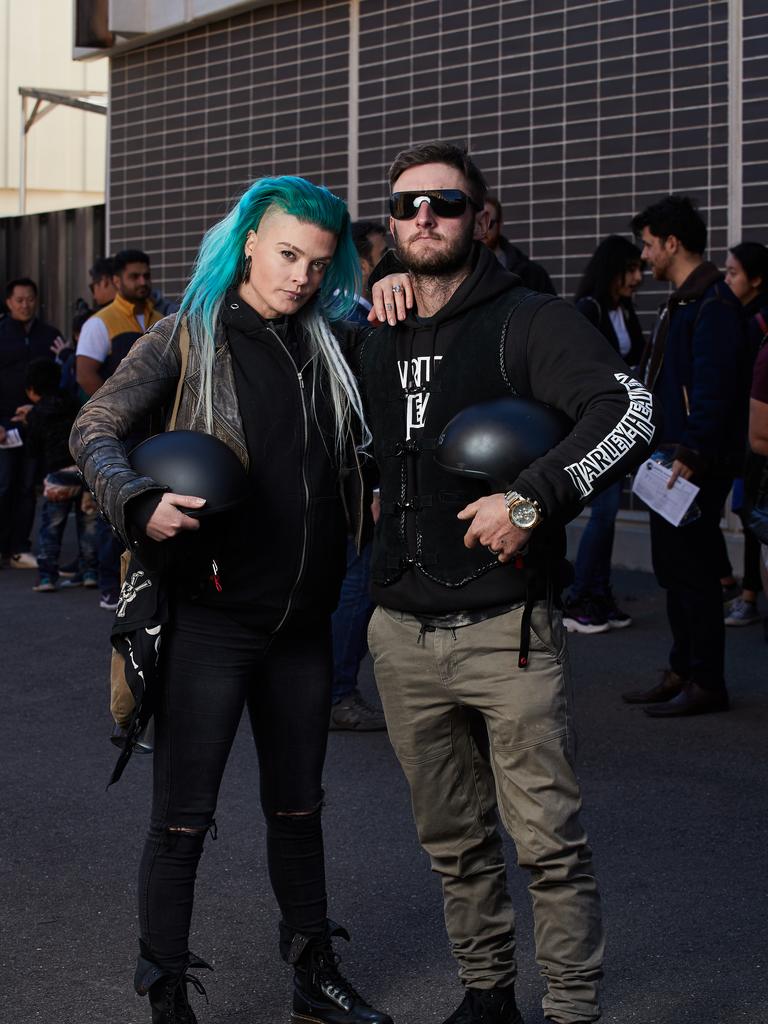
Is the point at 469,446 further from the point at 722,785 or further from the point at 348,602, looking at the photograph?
the point at 348,602

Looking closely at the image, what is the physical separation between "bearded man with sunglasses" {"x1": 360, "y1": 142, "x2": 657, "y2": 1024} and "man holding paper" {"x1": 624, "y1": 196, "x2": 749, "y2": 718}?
3050 millimetres

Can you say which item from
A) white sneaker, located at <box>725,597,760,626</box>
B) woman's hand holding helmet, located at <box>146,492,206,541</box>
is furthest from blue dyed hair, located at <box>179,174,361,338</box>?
white sneaker, located at <box>725,597,760,626</box>

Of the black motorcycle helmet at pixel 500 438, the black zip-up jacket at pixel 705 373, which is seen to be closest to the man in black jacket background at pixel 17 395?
the black zip-up jacket at pixel 705 373

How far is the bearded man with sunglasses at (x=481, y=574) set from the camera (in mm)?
3137

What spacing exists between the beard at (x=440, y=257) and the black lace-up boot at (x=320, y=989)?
1.58 metres

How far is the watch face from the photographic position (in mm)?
3010

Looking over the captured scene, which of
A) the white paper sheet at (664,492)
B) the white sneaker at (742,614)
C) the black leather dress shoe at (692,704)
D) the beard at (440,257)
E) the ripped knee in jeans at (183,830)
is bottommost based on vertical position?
the black leather dress shoe at (692,704)

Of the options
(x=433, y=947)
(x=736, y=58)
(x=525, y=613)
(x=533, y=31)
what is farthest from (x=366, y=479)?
(x=533, y=31)

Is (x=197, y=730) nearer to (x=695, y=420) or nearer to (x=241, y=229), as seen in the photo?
(x=241, y=229)

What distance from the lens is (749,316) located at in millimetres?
8328

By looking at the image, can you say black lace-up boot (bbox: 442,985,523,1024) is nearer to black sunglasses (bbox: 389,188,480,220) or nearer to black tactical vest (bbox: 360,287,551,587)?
black tactical vest (bbox: 360,287,551,587)

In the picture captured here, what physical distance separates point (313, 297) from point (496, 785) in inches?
47.8

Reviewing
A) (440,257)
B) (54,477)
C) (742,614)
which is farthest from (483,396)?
(54,477)

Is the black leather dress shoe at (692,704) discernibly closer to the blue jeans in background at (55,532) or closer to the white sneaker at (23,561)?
the blue jeans in background at (55,532)
